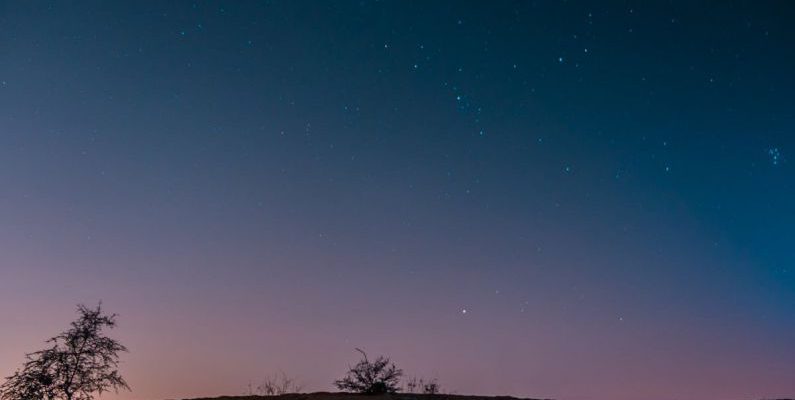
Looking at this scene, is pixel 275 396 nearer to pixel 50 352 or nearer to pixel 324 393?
pixel 324 393

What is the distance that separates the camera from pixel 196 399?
128ft

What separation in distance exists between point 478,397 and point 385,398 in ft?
13.2

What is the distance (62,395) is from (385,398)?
537 inches

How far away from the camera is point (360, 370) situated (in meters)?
40.4

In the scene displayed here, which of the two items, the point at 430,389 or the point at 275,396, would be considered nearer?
the point at 275,396

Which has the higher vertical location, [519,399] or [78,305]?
[78,305]

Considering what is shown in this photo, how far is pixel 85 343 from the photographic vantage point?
39.6m

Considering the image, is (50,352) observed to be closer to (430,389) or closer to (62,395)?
(62,395)

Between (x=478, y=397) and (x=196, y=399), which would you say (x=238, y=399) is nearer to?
(x=196, y=399)

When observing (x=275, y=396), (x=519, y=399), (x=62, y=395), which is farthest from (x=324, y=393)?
(x=62, y=395)

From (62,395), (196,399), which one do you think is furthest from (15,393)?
(196,399)

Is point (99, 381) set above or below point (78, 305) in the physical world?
below

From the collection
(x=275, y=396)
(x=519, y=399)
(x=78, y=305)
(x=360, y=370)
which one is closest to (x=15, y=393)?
(x=78, y=305)

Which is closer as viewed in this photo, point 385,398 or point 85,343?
point 385,398
